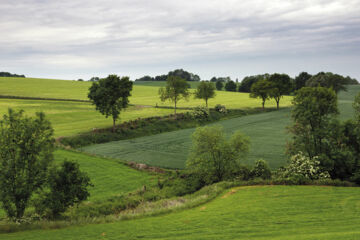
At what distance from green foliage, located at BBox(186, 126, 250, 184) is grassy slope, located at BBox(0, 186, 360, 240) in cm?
822

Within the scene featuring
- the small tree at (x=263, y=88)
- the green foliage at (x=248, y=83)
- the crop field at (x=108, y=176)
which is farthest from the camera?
the green foliage at (x=248, y=83)

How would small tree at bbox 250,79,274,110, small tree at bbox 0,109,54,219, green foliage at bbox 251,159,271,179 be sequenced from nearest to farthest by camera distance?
small tree at bbox 0,109,54,219 → green foliage at bbox 251,159,271,179 → small tree at bbox 250,79,274,110

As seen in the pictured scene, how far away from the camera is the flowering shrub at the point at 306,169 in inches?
1374

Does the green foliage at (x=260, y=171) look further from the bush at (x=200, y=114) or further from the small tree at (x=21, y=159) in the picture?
the bush at (x=200, y=114)

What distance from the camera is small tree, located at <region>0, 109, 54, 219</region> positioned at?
24.1 meters

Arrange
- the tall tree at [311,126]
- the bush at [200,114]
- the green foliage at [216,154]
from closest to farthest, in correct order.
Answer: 1. the green foliage at [216,154]
2. the tall tree at [311,126]
3. the bush at [200,114]

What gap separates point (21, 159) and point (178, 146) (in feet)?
113

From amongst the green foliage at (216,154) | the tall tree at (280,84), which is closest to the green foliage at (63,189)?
the green foliage at (216,154)

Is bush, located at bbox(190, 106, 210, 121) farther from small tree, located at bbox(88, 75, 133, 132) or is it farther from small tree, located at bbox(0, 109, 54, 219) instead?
small tree, located at bbox(0, 109, 54, 219)

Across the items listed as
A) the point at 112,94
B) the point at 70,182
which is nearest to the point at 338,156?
the point at 70,182

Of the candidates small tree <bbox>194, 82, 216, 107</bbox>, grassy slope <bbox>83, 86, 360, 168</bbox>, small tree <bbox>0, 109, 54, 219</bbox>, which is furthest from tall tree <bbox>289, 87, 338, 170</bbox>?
small tree <bbox>194, 82, 216, 107</bbox>

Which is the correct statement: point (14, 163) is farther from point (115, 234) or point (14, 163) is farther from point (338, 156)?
point (338, 156)

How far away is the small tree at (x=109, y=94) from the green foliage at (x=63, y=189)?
40.1 metres

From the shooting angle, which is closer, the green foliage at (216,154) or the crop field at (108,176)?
the crop field at (108,176)
